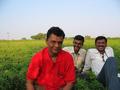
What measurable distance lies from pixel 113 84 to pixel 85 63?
186cm

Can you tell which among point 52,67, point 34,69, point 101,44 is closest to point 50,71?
point 52,67

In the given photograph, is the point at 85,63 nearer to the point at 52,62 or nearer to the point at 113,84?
the point at 113,84

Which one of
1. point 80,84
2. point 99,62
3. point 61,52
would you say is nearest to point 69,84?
point 61,52

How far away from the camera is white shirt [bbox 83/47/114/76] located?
6.45m

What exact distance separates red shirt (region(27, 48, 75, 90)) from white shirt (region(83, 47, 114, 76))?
7.36 feet

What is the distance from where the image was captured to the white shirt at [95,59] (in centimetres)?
645

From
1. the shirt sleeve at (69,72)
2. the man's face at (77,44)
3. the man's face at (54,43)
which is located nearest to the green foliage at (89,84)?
the man's face at (77,44)

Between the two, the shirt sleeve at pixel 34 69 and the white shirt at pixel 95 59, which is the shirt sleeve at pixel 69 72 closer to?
the shirt sleeve at pixel 34 69

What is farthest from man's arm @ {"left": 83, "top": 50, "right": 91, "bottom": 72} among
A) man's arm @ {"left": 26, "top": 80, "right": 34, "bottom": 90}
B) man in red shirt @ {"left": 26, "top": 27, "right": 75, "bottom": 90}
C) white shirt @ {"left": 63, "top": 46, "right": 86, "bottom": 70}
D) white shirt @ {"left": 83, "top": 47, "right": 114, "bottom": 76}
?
man's arm @ {"left": 26, "top": 80, "right": 34, "bottom": 90}

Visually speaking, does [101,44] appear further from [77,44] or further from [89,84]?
[89,84]

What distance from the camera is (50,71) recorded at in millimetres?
4199

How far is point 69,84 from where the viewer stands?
165 inches

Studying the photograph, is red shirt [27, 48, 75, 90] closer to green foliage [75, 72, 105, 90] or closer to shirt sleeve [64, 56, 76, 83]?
shirt sleeve [64, 56, 76, 83]

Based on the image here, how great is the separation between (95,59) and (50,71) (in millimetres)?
2444
